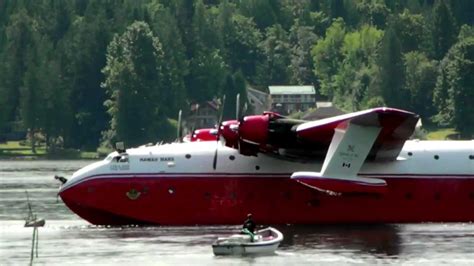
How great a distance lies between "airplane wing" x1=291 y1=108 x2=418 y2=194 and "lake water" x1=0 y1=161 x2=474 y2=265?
5.51 ft

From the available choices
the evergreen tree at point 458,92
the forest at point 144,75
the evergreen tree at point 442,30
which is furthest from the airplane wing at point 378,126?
the evergreen tree at point 442,30

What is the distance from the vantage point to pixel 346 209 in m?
57.6

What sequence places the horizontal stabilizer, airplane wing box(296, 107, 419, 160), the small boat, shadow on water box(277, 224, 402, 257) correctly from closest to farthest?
the small boat
shadow on water box(277, 224, 402, 257)
airplane wing box(296, 107, 419, 160)
the horizontal stabilizer

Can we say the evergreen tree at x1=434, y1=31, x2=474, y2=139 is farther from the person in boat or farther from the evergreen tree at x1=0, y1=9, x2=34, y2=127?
the person in boat

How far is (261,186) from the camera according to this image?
57.6m

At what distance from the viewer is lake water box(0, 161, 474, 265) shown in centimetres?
5006

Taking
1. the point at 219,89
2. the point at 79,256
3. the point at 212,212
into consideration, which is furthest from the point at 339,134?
the point at 219,89

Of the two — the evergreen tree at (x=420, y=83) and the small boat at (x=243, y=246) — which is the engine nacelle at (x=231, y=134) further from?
the evergreen tree at (x=420, y=83)

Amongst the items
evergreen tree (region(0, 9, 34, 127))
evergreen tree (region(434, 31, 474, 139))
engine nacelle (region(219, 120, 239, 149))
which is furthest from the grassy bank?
engine nacelle (region(219, 120, 239, 149))

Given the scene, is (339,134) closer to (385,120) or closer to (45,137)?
(385,120)

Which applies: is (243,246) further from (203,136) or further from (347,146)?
(203,136)

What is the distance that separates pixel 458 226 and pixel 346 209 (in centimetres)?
440

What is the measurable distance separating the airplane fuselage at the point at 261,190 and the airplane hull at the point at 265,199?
0.03 m

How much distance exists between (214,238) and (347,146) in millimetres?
5083
